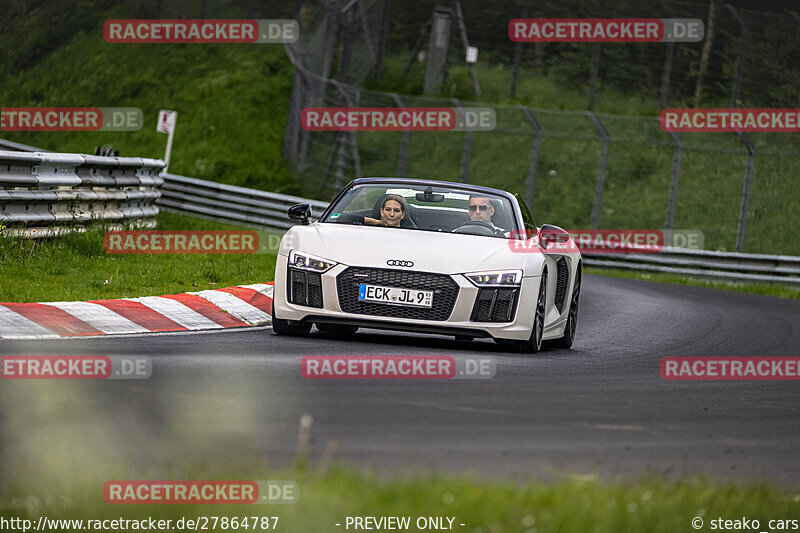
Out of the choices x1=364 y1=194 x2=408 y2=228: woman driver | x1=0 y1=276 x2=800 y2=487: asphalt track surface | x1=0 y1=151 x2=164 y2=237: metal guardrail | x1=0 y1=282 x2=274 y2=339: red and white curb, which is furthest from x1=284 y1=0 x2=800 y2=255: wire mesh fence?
x1=0 y1=276 x2=800 y2=487: asphalt track surface

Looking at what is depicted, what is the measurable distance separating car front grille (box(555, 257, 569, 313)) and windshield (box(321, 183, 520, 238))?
0.63m

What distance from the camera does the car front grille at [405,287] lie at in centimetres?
999

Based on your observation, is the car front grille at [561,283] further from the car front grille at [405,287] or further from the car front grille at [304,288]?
the car front grille at [304,288]

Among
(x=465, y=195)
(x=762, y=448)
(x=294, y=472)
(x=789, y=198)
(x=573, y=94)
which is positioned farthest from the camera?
(x=573, y=94)

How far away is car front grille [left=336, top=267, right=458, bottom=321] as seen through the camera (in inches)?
393

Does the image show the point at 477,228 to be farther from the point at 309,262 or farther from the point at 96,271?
the point at 96,271

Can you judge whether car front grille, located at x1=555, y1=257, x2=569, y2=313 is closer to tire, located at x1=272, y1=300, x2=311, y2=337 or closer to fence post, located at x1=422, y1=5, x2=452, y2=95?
tire, located at x1=272, y1=300, x2=311, y2=337

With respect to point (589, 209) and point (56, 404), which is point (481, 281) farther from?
point (589, 209)

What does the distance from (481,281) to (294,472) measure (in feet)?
17.2

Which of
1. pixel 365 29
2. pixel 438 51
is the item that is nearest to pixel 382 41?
pixel 365 29

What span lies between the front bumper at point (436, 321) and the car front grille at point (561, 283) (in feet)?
4.23

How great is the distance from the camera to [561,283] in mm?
11656

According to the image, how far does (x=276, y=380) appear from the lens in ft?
25.3

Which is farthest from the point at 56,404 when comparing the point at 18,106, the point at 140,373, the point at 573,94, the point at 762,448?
the point at 18,106
